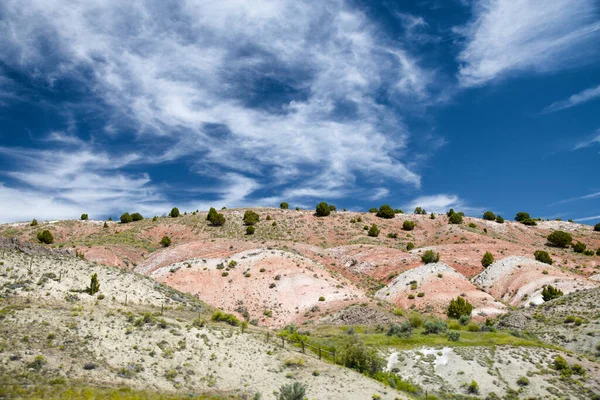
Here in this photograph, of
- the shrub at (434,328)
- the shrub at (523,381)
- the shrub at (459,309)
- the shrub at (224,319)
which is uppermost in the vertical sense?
the shrub at (459,309)

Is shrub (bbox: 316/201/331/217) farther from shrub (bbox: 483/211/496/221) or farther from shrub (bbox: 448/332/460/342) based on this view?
shrub (bbox: 448/332/460/342)

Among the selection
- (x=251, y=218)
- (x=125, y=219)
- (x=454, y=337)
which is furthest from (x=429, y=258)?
(x=125, y=219)

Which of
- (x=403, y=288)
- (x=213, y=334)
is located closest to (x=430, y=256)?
(x=403, y=288)

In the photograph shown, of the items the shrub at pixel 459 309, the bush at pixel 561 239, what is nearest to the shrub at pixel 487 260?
the shrub at pixel 459 309

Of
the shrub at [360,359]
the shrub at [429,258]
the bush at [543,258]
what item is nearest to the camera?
the shrub at [360,359]

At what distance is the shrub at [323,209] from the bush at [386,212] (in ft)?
44.4

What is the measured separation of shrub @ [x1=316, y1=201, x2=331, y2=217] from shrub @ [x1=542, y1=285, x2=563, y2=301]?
56.8 meters

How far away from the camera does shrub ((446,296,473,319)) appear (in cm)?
4731

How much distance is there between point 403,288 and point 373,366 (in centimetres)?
2841

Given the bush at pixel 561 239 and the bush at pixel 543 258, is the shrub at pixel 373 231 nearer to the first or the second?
the bush at pixel 543 258

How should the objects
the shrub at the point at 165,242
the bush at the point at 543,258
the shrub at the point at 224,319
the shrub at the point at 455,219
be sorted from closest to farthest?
the shrub at the point at 224,319
the bush at the point at 543,258
the shrub at the point at 165,242
the shrub at the point at 455,219

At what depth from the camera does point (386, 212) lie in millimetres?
105312

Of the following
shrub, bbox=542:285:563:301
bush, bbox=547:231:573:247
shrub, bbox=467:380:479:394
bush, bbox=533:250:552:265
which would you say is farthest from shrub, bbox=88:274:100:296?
bush, bbox=547:231:573:247

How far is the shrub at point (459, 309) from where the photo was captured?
47312 millimetres
